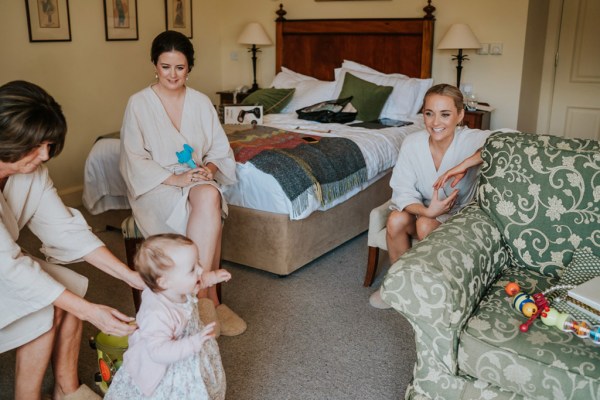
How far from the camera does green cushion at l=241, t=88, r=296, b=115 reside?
4734mm

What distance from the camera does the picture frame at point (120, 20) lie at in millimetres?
4617

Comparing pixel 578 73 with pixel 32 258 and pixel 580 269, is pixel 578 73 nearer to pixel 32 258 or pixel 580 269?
pixel 580 269

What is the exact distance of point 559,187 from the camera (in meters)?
2.12

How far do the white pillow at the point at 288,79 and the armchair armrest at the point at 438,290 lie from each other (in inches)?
130

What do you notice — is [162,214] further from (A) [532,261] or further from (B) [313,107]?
(B) [313,107]

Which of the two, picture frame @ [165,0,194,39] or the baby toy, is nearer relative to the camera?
the baby toy

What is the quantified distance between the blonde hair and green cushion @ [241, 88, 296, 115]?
3.22 meters

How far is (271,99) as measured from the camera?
15.6 feet

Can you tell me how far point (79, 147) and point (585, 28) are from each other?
13.8 ft

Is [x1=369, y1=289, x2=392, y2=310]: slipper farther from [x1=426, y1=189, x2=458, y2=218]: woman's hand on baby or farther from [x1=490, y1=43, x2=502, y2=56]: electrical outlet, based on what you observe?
[x1=490, y1=43, x2=502, y2=56]: electrical outlet

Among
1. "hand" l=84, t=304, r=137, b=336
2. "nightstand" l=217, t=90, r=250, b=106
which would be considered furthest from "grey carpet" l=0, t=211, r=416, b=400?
"nightstand" l=217, t=90, r=250, b=106

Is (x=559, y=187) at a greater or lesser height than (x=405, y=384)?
greater

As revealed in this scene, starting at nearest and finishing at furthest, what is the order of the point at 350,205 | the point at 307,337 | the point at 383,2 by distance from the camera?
the point at 307,337 < the point at 350,205 < the point at 383,2

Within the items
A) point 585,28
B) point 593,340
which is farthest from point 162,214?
point 585,28
